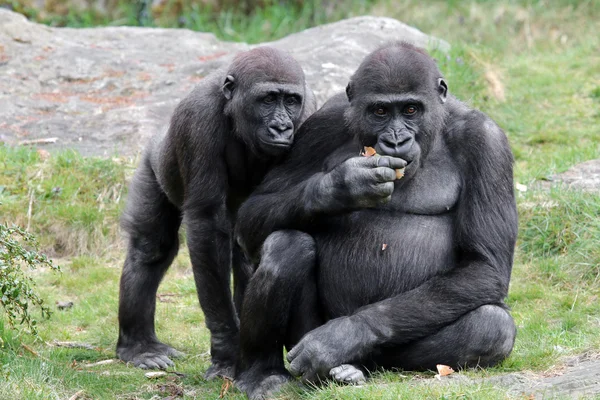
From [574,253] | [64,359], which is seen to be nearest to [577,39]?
[574,253]

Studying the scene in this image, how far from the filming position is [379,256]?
4660mm

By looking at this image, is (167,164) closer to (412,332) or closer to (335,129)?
(335,129)

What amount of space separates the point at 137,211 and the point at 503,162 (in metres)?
2.75

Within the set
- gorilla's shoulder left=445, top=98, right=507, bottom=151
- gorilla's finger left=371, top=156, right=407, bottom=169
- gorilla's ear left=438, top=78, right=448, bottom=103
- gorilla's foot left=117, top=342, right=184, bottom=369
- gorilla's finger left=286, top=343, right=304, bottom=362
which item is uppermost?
gorilla's ear left=438, top=78, right=448, bottom=103

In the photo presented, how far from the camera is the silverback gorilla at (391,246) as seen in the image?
4.45 metres

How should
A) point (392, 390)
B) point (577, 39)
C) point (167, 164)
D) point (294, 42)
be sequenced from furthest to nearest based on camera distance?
point (577, 39) → point (294, 42) → point (167, 164) → point (392, 390)

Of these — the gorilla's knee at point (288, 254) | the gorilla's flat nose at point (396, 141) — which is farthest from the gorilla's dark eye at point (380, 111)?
the gorilla's knee at point (288, 254)

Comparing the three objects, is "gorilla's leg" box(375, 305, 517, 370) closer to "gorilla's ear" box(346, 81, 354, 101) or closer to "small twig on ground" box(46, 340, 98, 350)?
"gorilla's ear" box(346, 81, 354, 101)

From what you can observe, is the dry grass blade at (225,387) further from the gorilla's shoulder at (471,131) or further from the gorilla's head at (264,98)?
the gorilla's shoulder at (471,131)

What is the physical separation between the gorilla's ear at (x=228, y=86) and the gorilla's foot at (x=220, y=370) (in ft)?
5.01

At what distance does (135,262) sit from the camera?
6438mm

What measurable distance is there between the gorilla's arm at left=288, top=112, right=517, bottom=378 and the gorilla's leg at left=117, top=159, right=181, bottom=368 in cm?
210

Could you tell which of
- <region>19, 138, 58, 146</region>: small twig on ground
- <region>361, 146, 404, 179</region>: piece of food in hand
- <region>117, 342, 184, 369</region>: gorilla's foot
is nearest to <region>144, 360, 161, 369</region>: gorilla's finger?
<region>117, 342, 184, 369</region>: gorilla's foot

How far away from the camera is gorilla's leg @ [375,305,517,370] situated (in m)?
4.45
